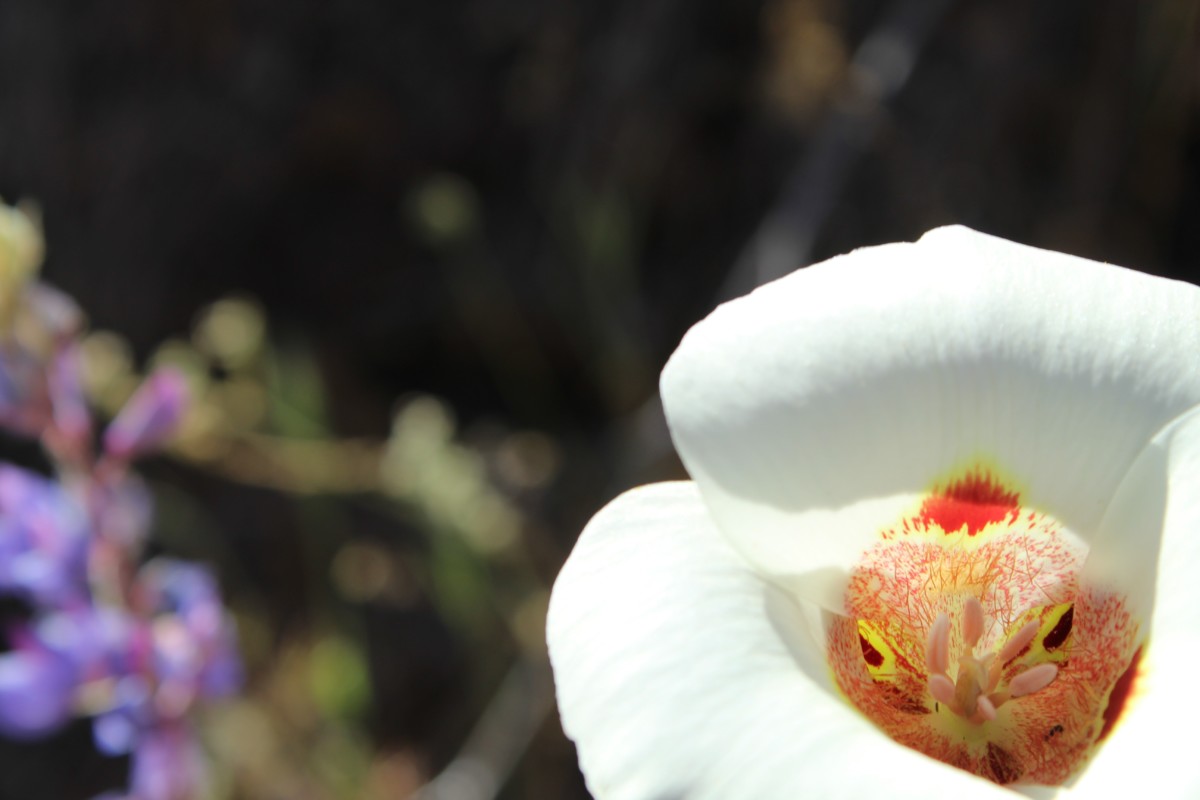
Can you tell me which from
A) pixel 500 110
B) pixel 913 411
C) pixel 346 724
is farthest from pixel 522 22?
pixel 913 411

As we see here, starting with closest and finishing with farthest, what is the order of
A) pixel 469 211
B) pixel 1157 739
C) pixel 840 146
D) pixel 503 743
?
1. pixel 1157 739
2. pixel 840 146
3. pixel 503 743
4. pixel 469 211

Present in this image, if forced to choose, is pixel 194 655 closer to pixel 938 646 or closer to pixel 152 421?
pixel 152 421

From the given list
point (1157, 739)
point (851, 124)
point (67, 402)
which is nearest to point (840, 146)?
point (851, 124)

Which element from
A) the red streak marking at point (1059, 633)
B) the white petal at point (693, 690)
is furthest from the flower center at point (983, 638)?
the white petal at point (693, 690)

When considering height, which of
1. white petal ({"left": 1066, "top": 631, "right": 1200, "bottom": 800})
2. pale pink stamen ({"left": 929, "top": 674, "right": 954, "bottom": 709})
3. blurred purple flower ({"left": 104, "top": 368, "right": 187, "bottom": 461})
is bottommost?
blurred purple flower ({"left": 104, "top": 368, "right": 187, "bottom": 461})

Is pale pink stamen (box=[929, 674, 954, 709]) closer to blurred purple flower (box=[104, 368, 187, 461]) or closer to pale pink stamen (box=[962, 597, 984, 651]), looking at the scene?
pale pink stamen (box=[962, 597, 984, 651])

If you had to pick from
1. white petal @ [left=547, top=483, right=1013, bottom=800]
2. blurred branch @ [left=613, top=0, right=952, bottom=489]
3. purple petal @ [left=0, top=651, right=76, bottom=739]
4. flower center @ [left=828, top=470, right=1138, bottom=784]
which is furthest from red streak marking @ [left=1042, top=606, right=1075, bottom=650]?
purple petal @ [left=0, top=651, right=76, bottom=739]

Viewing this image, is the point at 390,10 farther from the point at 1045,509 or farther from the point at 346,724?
the point at 1045,509
